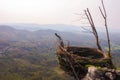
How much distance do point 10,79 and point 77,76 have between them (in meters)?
189

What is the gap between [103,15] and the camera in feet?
52.6

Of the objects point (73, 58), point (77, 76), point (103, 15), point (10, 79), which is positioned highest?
point (103, 15)

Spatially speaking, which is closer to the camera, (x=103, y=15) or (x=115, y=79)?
(x=115, y=79)

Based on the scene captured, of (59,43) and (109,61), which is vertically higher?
(59,43)

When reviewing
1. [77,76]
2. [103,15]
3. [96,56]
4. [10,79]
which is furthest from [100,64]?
[10,79]

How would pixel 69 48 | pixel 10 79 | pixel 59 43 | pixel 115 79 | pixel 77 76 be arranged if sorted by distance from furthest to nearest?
pixel 10 79 → pixel 69 48 → pixel 59 43 → pixel 77 76 → pixel 115 79

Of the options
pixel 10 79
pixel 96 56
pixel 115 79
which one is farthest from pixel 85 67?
pixel 10 79

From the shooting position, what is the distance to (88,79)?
11992mm

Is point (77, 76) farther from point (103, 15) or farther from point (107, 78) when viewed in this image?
point (103, 15)

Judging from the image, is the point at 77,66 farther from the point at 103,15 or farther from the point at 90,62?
the point at 103,15

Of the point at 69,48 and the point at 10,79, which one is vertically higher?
the point at 69,48

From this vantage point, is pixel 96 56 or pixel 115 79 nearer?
pixel 115 79

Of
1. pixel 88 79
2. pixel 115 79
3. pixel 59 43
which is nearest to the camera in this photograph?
pixel 115 79

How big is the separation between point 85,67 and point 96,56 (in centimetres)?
334
